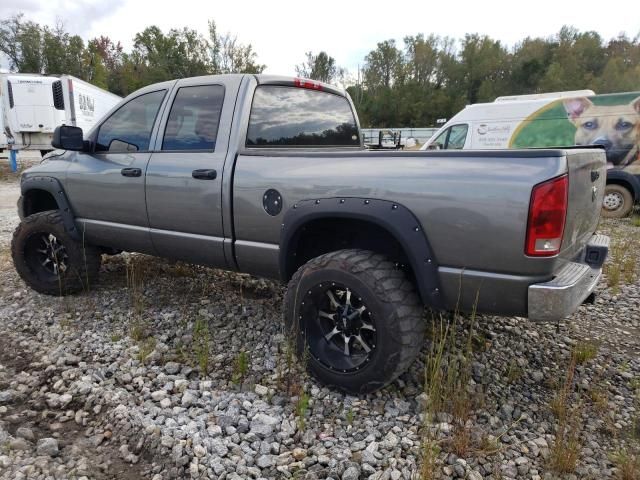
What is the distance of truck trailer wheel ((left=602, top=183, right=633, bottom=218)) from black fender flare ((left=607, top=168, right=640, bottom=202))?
118 mm

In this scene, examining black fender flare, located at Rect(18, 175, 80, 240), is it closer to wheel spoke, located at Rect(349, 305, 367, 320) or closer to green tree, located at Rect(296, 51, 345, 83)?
wheel spoke, located at Rect(349, 305, 367, 320)

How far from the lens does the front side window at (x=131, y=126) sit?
3.70 metres

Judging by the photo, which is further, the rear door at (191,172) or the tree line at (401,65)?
the tree line at (401,65)

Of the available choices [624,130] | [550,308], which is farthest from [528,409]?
[624,130]

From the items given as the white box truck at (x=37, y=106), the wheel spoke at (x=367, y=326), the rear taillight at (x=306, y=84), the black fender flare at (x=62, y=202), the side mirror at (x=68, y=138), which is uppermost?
the white box truck at (x=37, y=106)

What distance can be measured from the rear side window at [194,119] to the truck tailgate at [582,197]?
7.61 ft

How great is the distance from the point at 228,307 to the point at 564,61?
60.8 meters

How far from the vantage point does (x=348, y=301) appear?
8.55 ft

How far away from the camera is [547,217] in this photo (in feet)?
6.72

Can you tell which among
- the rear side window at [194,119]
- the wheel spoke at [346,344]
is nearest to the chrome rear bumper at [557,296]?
the wheel spoke at [346,344]

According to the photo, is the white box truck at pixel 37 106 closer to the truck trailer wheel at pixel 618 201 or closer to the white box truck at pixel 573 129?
the white box truck at pixel 573 129

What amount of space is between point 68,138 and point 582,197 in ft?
12.6

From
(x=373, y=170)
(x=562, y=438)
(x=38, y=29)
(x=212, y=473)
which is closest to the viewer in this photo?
(x=212, y=473)

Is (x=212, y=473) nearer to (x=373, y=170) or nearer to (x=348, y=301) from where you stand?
(x=348, y=301)
